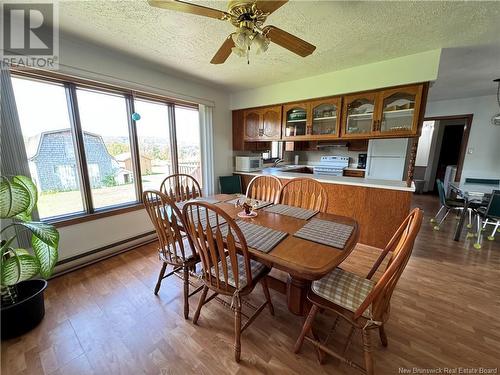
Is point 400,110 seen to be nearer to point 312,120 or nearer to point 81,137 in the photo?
point 312,120

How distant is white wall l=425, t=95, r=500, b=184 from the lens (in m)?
4.01

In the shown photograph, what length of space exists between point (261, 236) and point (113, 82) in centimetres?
231

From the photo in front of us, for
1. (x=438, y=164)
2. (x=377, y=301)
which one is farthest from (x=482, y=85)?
(x=377, y=301)

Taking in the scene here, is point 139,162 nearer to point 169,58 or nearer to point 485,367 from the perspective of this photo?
point 169,58

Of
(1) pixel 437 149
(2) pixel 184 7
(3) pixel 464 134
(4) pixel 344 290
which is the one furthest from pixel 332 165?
(2) pixel 184 7

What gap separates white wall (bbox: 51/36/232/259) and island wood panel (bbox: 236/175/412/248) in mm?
2474

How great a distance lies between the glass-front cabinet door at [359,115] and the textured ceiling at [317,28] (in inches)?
17.3

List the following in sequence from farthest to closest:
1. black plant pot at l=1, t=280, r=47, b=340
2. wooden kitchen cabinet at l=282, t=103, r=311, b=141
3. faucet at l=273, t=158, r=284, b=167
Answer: faucet at l=273, t=158, r=284, b=167 < wooden kitchen cabinet at l=282, t=103, r=311, b=141 < black plant pot at l=1, t=280, r=47, b=340

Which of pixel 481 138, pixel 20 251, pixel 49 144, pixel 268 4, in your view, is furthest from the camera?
pixel 481 138

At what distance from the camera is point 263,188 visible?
2367 millimetres

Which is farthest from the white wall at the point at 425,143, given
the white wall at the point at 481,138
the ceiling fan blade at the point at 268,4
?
the ceiling fan blade at the point at 268,4

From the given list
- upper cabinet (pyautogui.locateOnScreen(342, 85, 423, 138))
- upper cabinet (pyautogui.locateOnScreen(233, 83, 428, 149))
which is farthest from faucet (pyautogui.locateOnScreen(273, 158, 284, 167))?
upper cabinet (pyautogui.locateOnScreen(342, 85, 423, 138))

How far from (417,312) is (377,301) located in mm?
1073

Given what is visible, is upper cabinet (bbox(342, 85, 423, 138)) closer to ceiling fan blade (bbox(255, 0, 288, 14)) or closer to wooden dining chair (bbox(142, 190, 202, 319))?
ceiling fan blade (bbox(255, 0, 288, 14))
